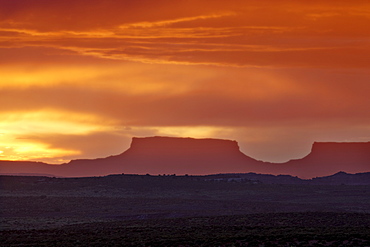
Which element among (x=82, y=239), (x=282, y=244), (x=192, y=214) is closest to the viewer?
(x=282, y=244)

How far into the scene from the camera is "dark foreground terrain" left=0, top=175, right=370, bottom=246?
49.0m

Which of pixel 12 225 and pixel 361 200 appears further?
pixel 361 200

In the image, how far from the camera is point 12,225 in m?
72.5

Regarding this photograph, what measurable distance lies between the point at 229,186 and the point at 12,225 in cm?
7908

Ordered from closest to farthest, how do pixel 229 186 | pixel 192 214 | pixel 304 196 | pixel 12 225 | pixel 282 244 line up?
pixel 282 244
pixel 12 225
pixel 192 214
pixel 304 196
pixel 229 186

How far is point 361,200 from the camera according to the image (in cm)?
10781

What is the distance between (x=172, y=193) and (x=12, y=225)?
5852 centimetres

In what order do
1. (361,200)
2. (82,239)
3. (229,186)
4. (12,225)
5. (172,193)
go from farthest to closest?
(229,186) → (172,193) → (361,200) → (12,225) → (82,239)

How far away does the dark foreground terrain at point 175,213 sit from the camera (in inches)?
1928

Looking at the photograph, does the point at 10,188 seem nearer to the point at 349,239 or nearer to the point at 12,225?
the point at 12,225

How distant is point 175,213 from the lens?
8481 centimetres

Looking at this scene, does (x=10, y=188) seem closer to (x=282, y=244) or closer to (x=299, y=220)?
(x=299, y=220)

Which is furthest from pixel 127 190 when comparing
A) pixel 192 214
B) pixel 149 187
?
pixel 192 214

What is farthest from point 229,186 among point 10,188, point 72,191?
point 10,188
